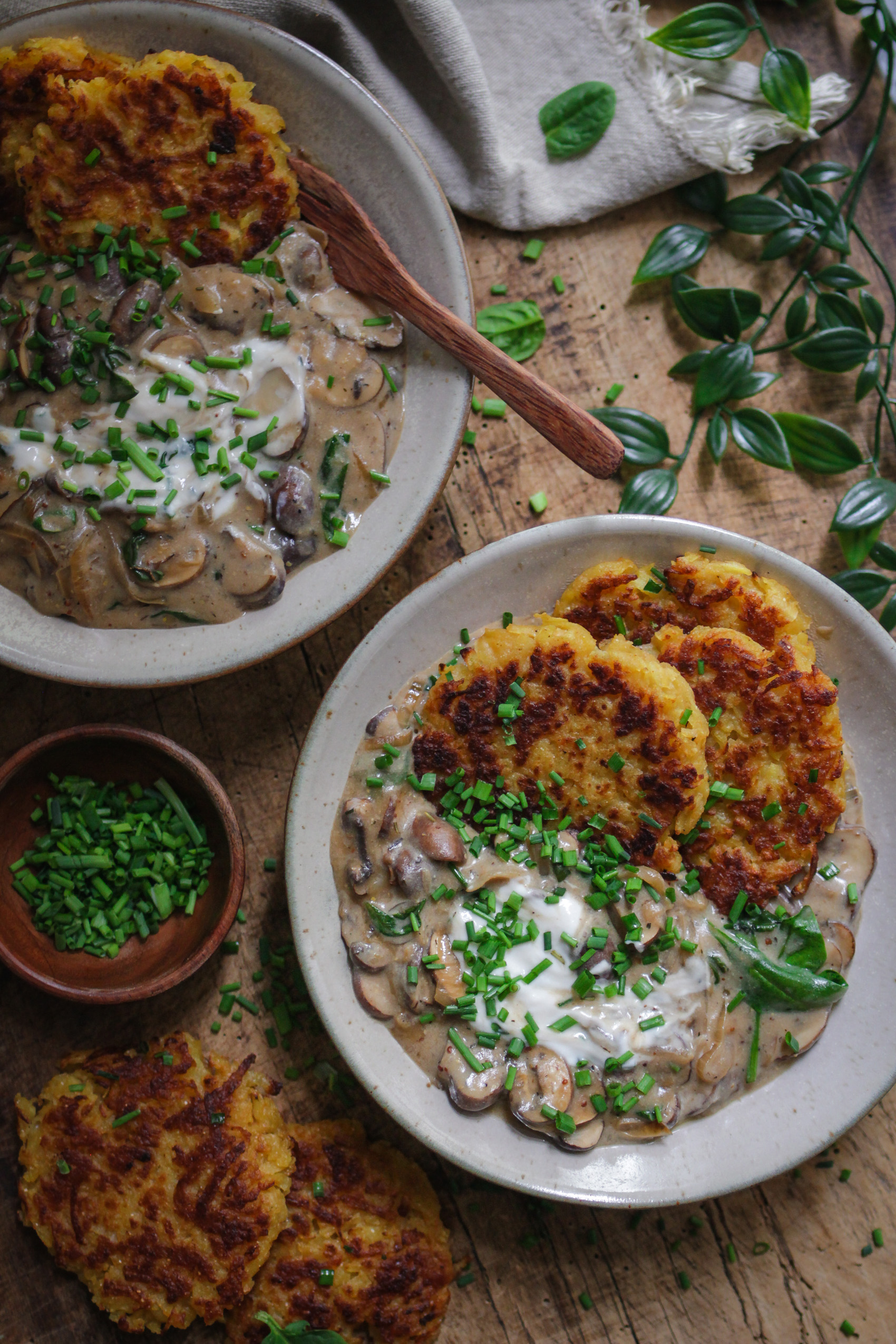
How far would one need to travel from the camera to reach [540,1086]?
279 cm

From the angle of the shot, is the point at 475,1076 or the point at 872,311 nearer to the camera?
the point at 475,1076

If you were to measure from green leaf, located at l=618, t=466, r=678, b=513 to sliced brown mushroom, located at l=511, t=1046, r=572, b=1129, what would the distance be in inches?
70.9

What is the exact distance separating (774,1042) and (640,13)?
3.54 meters

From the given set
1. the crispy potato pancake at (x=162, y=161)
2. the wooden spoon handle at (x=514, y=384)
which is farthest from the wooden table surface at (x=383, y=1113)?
the crispy potato pancake at (x=162, y=161)

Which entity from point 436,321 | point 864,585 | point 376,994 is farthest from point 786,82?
point 376,994

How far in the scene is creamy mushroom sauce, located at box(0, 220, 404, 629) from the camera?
110 inches

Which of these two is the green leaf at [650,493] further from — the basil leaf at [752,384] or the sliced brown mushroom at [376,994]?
the sliced brown mushroom at [376,994]

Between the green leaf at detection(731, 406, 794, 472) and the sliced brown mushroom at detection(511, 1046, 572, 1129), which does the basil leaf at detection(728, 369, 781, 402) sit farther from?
the sliced brown mushroom at detection(511, 1046, 572, 1129)

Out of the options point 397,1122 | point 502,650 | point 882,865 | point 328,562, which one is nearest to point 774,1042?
point 882,865

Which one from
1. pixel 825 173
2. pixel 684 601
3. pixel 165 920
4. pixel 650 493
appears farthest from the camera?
pixel 825 173

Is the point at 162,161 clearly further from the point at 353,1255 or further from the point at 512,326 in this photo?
the point at 353,1255

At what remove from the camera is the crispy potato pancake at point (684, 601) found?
9.71ft

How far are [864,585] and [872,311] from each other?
98 centimetres

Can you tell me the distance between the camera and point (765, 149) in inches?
136
